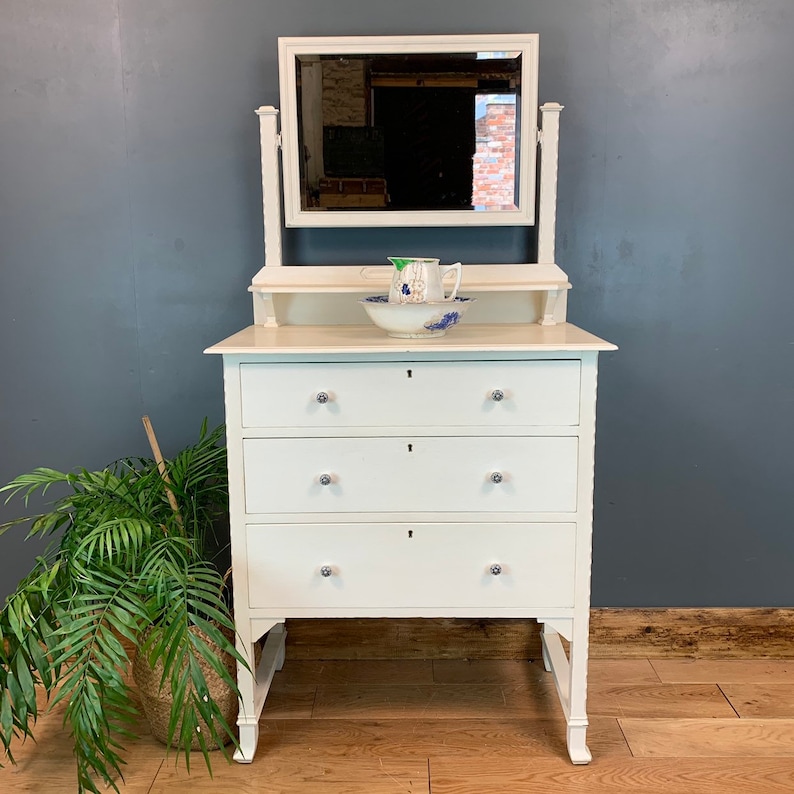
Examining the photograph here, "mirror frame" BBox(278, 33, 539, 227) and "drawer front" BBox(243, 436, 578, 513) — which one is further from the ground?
"mirror frame" BBox(278, 33, 539, 227)

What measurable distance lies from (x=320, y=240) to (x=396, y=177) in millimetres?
239

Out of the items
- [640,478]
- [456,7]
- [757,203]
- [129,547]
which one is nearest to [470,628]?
[640,478]

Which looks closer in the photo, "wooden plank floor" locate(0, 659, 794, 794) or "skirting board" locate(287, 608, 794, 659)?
"wooden plank floor" locate(0, 659, 794, 794)

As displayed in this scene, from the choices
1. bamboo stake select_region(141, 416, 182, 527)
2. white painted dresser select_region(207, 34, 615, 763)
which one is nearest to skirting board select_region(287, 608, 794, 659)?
white painted dresser select_region(207, 34, 615, 763)

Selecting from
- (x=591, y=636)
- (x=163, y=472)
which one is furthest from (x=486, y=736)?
(x=163, y=472)

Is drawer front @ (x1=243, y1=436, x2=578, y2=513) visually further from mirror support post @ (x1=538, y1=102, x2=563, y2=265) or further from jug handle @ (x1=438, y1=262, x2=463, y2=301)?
mirror support post @ (x1=538, y1=102, x2=563, y2=265)

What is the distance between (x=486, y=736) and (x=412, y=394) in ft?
2.56

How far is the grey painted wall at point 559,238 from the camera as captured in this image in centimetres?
173

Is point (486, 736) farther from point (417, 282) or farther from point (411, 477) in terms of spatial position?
point (417, 282)

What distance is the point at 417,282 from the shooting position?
153cm

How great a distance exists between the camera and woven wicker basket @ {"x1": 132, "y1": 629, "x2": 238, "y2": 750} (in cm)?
156

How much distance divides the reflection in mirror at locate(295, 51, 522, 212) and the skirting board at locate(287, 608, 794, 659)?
1042 mm

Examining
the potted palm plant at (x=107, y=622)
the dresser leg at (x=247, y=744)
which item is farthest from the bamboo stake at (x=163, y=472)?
the dresser leg at (x=247, y=744)

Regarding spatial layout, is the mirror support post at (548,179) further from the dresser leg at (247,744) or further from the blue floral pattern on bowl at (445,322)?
the dresser leg at (247,744)
